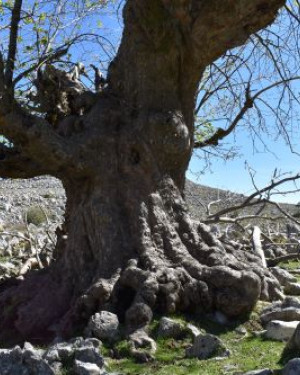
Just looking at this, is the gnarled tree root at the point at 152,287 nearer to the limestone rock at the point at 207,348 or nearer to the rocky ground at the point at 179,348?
the rocky ground at the point at 179,348

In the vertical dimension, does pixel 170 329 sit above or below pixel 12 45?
below

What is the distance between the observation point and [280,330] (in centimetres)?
608

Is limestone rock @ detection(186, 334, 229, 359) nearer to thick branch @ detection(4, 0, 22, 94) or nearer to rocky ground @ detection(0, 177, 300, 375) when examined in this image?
rocky ground @ detection(0, 177, 300, 375)

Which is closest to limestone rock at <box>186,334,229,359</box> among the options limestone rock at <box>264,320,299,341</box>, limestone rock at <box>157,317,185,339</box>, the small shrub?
limestone rock at <box>157,317,185,339</box>

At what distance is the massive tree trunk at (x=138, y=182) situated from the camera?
6922mm

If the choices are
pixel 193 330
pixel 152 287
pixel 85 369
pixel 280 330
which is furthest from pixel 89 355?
pixel 280 330

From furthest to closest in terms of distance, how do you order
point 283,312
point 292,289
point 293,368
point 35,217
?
point 35,217 → point 292,289 → point 283,312 → point 293,368

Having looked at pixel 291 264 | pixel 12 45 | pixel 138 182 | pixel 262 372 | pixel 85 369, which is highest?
pixel 12 45

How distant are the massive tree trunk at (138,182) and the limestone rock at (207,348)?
3.53 ft

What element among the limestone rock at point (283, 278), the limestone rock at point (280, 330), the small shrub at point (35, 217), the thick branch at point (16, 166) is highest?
the small shrub at point (35, 217)

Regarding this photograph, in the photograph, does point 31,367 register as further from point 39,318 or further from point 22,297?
point 22,297

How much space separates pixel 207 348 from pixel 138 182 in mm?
2760

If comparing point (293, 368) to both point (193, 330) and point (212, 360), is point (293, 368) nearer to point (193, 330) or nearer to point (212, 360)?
point (212, 360)

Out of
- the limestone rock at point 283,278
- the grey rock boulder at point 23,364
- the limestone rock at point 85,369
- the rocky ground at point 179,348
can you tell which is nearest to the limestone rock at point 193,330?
the rocky ground at point 179,348
